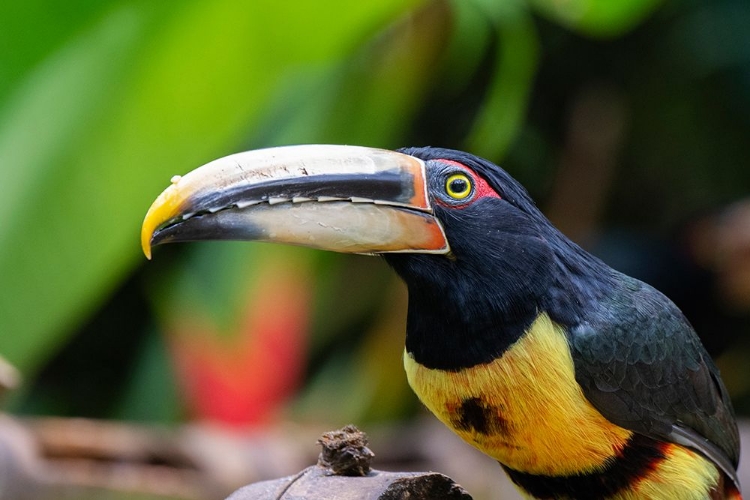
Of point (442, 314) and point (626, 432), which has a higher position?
point (442, 314)

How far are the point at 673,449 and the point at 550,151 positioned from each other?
7.45 ft

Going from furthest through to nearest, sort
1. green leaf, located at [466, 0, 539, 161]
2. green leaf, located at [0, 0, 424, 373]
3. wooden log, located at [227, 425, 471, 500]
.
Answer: green leaf, located at [466, 0, 539, 161], green leaf, located at [0, 0, 424, 373], wooden log, located at [227, 425, 471, 500]

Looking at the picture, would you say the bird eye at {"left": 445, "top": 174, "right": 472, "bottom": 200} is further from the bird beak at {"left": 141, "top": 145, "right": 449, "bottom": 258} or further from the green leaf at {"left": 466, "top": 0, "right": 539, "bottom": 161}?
the green leaf at {"left": 466, "top": 0, "right": 539, "bottom": 161}

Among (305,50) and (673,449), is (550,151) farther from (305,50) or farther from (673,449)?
(673,449)

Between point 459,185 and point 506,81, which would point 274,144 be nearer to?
Result: point 506,81

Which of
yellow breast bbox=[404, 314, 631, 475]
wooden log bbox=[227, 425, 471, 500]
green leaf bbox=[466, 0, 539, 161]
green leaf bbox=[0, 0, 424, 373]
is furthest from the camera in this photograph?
green leaf bbox=[466, 0, 539, 161]

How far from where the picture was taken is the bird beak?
43.9 inches

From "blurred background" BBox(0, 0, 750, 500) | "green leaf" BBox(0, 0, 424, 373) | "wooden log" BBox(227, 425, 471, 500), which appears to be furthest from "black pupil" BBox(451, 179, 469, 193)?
"green leaf" BBox(0, 0, 424, 373)

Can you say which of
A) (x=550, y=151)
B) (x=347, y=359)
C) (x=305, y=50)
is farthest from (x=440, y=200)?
(x=550, y=151)

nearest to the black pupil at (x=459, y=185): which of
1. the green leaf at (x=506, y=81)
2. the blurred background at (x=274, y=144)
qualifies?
the blurred background at (x=274, y=144)

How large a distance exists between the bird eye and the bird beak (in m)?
0.04

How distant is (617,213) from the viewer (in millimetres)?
3742

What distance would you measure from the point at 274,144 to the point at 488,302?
66.4 inches

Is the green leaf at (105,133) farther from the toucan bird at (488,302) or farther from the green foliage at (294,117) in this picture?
the toucan bird at (488,302)
